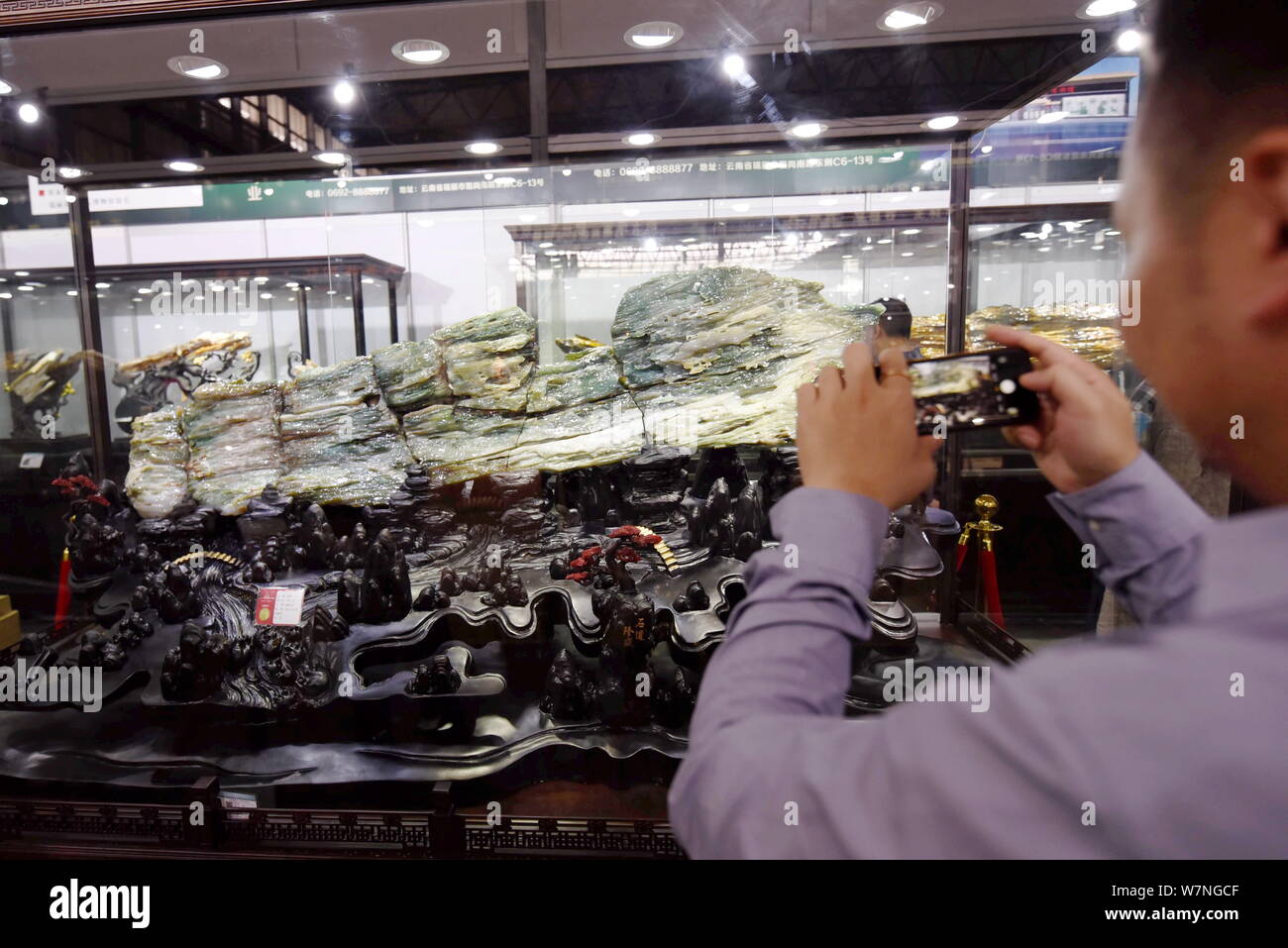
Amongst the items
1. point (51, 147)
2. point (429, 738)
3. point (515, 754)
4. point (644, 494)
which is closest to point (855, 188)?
point (644, 494)

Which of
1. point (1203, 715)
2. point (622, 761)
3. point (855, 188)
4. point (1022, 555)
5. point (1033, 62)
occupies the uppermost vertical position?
point (1033, 62)

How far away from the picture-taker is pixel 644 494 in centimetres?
192

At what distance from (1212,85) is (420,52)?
1.62 meters

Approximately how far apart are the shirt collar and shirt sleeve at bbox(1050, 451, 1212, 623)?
18 centimetres

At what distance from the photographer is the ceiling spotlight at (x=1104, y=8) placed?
1380 mm

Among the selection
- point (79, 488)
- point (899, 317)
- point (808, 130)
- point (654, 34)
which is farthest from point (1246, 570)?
point (79, 488)

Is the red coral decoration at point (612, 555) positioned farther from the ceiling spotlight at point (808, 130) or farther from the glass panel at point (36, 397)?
the glass panel at point (36, 397)

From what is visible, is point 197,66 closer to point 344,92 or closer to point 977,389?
point 344,92

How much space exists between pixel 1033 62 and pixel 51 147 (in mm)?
2485

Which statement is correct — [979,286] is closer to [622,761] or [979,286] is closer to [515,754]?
[622,761]

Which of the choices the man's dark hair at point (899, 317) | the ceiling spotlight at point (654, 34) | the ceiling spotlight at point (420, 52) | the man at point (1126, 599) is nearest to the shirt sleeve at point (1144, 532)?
the man at point (1126, 599)

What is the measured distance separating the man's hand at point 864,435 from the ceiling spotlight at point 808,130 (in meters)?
1.19

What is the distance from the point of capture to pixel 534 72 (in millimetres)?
1583

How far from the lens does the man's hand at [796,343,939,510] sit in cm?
60
